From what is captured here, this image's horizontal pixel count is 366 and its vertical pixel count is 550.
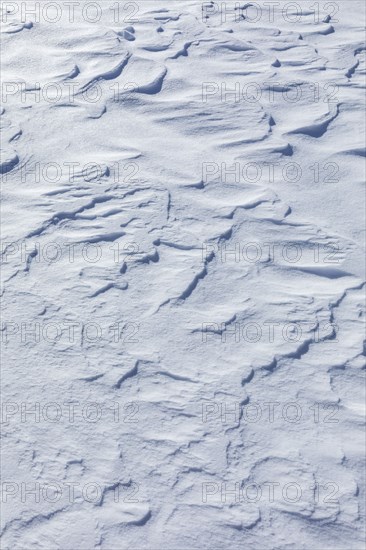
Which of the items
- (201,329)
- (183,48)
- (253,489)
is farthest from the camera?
(183,48)

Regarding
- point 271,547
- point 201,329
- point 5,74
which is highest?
point 5,74

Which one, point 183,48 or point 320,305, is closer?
point 320,305

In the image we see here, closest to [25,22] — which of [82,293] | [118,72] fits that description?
[118,72]

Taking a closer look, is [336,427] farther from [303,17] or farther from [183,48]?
[303,17]

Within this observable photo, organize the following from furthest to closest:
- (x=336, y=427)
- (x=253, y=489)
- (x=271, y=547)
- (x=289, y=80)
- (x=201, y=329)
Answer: (x=289, y=80)
(x=201, y=329)
(x=336, y=427)
(x=253, y=489)
(x=271, y=547)

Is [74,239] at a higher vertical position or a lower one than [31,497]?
higher

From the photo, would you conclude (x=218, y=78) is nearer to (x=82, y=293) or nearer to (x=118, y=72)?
(x=118, y=72)

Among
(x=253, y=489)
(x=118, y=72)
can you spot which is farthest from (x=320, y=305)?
(x=118, y=72)
